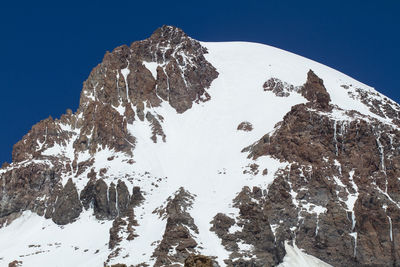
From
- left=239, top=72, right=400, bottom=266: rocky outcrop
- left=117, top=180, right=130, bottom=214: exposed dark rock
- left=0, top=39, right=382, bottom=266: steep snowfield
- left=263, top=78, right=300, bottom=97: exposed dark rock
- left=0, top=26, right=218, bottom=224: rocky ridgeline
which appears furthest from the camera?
left=263, top=78, right=300, bottom=97: exposed dark rock

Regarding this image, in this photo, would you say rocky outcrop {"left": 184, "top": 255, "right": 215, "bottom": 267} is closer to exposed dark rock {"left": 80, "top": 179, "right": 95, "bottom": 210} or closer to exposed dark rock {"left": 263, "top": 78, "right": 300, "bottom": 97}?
exposed dark rock {"left": 80, "top": 179, "right": 95, "bottom": 210}

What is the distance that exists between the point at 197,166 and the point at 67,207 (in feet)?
84.3

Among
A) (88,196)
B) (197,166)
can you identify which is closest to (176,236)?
(197,166)

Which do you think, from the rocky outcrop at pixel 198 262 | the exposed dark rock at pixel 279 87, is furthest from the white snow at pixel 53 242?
the exposed dark rock at pixel 279 87

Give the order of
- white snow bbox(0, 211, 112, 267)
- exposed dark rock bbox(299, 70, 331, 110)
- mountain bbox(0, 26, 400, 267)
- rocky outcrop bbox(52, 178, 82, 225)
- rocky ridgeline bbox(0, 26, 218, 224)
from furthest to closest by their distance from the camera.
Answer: exposed dark rock bbox(299, 70, 331, 110) → rocky ridgeline bbox(0, 26, 218, 224) → rocky outcrop bbox(52, 178, 82, 225) → white snow bbox(0, 211, 112, 267) → mountain bbox(0, 26, 400, 267)

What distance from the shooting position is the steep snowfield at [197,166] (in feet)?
315

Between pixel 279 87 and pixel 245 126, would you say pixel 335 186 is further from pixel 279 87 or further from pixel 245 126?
pixel 279 87

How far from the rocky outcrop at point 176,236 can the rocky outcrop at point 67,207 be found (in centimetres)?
2122

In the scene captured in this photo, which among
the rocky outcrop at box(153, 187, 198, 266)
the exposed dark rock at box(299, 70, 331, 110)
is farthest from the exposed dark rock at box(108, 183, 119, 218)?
the exposed dark rock at box(299, 70, 331, 110)

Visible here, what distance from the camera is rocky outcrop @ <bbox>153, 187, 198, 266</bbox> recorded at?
277 ft

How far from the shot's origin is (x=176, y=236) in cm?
8762

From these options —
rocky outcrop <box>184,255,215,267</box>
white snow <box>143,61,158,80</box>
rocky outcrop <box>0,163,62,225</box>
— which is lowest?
rocky outcrop <box>184,255,215,267</box>

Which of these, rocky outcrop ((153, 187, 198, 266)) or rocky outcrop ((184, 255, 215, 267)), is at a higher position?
rocky outcrop ((153, 187, 198, 266))

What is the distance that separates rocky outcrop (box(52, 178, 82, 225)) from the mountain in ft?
0.84
